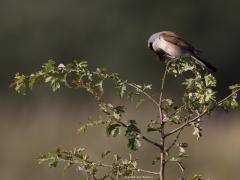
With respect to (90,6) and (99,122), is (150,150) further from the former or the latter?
(90,6)

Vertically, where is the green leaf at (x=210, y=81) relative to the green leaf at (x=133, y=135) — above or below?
above

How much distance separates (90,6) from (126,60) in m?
3.05

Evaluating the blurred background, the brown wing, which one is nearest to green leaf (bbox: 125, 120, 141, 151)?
the brown wing

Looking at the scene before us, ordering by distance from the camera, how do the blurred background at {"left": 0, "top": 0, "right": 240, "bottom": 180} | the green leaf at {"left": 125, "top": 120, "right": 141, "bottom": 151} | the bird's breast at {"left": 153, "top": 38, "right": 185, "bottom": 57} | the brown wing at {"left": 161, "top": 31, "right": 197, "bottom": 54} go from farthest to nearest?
the blurred background at {"left": 0, "top": 0, "right": 240, "bottom": 180}, the brown wing at {"left": 161, "top": 31, "right": 197, "bottom": 54}, the bird's breast at {"left": 153, "top": 38, "right": 185, "bottom": 57}, the green leaf at {"left": 125, "top": 120, "right": 141, "bottom": 151}

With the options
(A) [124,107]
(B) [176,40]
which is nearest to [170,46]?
(B) [176,40]

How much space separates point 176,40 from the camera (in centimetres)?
589

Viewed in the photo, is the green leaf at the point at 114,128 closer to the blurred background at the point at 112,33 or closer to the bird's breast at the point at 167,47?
the bird's breast at the point at 167,47

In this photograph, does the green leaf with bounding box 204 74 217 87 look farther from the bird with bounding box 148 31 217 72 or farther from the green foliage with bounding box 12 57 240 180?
the bird with bounding box 148 31 217 72

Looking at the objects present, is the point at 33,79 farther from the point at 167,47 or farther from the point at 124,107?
the point at 167,47

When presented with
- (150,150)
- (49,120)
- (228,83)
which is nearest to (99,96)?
(150,150)

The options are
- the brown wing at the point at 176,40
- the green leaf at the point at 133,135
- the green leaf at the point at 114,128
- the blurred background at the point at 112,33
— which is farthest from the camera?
the blurred background at the point at 112,33

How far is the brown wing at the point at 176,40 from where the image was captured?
5784 mm

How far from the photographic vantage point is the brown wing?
578cm

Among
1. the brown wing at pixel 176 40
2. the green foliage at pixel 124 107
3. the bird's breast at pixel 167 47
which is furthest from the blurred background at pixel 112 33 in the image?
the green foliage at pixel 124 107
